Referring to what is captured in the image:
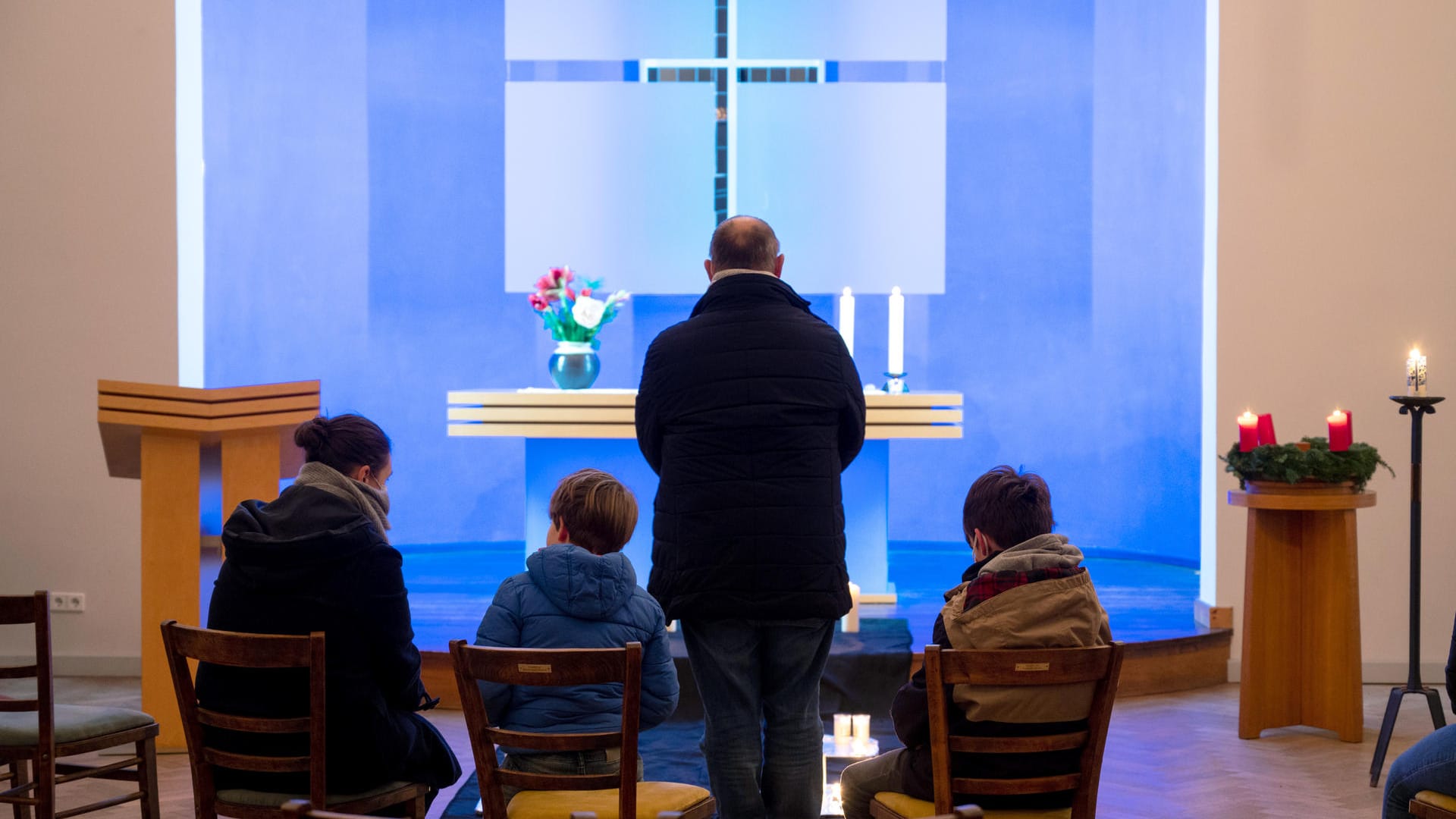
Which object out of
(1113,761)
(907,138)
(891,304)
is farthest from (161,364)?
(1113,761)

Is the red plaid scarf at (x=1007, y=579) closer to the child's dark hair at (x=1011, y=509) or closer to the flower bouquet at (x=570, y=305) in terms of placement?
the child's dark hair at (x=1011, y=509)

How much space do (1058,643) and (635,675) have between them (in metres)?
0.71

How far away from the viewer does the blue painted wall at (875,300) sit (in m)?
7.00

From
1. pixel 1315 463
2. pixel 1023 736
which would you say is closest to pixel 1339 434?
pixel 1315 463

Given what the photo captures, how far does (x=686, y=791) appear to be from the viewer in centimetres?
231

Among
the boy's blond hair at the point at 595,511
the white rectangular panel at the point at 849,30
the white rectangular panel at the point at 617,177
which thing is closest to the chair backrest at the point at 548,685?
the boy's blond hair at the point at 595,511

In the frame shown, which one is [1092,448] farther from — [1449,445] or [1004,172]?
[1449,445]

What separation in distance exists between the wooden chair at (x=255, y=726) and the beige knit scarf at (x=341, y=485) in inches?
10.8

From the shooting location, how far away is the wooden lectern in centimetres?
388

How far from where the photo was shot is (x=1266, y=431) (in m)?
4.25

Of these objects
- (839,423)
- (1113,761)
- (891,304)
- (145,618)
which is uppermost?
(891,304)

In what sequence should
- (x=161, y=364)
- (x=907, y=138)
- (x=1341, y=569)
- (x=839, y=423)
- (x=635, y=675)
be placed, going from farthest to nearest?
(x=907, y=138), (x=161, y=364), (x=1341, y=569), (x=839, y=423), (x=635, y=675)

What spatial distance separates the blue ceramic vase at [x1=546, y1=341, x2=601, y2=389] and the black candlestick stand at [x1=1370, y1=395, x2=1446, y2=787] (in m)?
2.85

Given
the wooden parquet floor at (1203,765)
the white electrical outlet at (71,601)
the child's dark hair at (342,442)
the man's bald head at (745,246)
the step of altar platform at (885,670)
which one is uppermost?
the man's bald head at (745,246)
